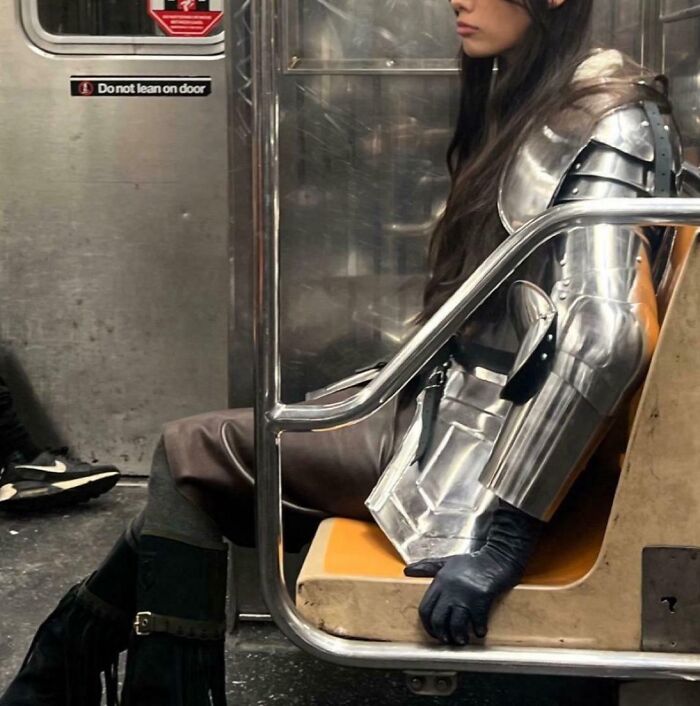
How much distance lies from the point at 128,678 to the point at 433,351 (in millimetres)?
710

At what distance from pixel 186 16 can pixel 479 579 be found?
214 centimetres

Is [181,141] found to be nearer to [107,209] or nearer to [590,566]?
[107,209]

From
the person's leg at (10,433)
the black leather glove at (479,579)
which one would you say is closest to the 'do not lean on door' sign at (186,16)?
the person's leg at (10,433)

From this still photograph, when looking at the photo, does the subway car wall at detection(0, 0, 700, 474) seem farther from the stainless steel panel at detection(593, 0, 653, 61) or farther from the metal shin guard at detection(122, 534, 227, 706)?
the metal shin guard at detection(122, 534, 227, 706)

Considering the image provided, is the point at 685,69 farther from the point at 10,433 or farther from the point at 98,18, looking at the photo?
the point at 10,433

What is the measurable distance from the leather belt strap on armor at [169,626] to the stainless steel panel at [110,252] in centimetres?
165

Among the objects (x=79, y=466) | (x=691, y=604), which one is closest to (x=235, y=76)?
(x=691, y=604)

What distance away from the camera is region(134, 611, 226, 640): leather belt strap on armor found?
5.70 ft

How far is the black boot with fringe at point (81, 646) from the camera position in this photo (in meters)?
1.94

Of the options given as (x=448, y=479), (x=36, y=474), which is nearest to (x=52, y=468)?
(x=36, y=474)

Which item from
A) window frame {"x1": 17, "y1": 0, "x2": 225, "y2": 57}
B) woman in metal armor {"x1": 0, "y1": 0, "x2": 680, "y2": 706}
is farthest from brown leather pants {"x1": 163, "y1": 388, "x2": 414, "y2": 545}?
window frame {"x1": 17, "y1": 0, "x2": 225, "y2": 57}

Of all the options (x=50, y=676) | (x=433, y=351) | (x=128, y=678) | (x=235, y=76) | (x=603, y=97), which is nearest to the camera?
(x=433, y=351)

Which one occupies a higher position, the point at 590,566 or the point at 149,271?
the point at 590,566

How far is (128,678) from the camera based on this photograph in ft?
5.78
